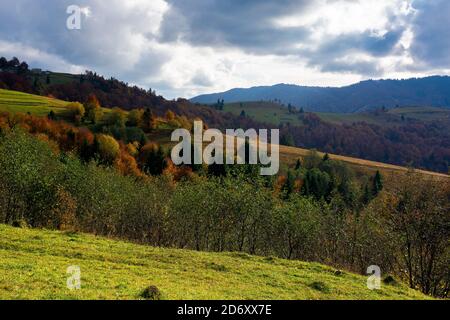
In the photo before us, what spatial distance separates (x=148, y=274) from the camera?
90.6ft

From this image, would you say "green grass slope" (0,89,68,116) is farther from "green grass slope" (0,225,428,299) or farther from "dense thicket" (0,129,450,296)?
"green grass slope" (0,225,428,299)

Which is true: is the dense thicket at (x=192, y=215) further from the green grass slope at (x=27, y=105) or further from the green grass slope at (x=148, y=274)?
the green grass slope at (x=27, y=105)

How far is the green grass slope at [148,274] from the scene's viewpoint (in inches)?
847

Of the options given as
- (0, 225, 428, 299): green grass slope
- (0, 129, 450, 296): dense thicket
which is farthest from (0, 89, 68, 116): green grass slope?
(0, 225, 428, 299): green grass slope

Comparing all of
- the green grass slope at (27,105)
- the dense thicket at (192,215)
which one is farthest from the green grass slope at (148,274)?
the green grass slope at (27,105)

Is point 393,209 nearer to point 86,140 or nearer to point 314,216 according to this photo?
point 314,216

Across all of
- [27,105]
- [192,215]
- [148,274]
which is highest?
[27,105]

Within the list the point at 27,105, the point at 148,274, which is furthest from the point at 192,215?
the point at 27,105

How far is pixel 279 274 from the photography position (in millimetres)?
31797

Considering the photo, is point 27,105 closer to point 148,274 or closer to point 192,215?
point 192,215

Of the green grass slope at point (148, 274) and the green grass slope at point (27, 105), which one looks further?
the green grass slope at point (27, 105)

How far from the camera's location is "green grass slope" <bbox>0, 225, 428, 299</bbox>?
21.5 m
